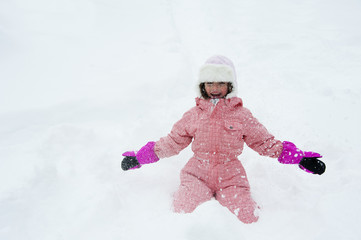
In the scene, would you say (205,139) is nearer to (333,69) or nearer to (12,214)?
(12,214)

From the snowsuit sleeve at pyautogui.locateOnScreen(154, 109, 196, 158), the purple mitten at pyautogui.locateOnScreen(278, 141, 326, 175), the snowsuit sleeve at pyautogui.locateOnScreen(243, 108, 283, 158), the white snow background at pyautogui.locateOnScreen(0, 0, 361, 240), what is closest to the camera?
the white snow background at pyautogui.locateOnScreen(0, 0, 361, 240)

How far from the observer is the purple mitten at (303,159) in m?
1.89

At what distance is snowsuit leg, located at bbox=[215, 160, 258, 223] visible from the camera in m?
1.82

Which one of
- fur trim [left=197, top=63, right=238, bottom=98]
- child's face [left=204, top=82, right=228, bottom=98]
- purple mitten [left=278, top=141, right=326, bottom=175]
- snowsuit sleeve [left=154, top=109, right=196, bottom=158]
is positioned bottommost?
purple mitten [left=278, top=141, right=326, bottom=175]

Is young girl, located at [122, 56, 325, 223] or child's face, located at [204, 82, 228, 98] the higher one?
child's face, located at [204, 82, 228, 98]

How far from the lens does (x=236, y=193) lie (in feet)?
6.43

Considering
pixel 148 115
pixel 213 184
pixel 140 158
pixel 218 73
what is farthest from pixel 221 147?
pixel 148 115

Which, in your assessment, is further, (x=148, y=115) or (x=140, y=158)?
(x=148, y=115)

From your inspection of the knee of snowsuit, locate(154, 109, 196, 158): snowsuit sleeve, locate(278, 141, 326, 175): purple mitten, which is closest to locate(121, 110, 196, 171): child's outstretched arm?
locate(154, 109, 196, 158): snowsuit sleeve

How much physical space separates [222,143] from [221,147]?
0.03 metres

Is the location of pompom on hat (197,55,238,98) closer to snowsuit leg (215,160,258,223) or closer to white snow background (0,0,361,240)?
snowsuit leg (215,160,258,223)

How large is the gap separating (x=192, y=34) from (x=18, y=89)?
345cm

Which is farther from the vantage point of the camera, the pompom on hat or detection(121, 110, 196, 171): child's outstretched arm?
Result: detection(121, 110, 196, 171): child's outstretched arm

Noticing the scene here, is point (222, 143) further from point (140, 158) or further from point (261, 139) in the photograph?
point (140, 158)
